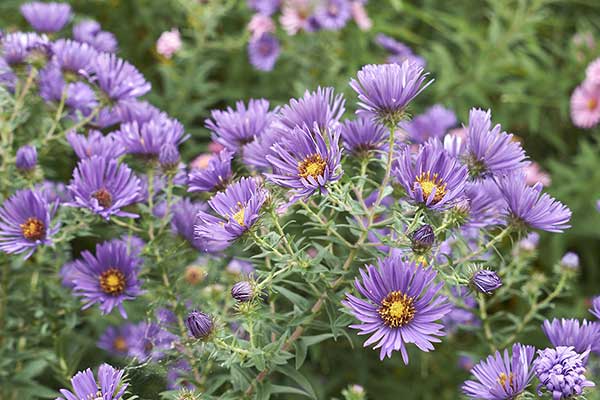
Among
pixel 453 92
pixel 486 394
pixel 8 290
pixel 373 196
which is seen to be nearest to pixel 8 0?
pixel 8 290

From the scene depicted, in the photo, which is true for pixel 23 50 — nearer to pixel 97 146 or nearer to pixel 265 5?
pixel 97 146

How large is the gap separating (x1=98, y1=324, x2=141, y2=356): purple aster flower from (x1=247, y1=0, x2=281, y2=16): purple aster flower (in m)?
1.30

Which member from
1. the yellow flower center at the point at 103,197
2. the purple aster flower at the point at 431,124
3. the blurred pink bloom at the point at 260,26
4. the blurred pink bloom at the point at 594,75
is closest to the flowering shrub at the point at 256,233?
the yellow flower center at the point at 103,197

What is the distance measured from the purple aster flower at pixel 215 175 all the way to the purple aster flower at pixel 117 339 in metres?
0.68

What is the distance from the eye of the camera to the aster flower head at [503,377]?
45.8 inches

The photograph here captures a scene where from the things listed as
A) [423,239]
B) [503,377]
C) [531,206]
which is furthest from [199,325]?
[531,206]

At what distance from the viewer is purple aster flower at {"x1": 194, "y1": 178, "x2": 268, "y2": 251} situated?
122 cm

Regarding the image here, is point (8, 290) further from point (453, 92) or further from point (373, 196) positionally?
point (453, 92)

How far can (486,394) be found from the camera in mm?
1180

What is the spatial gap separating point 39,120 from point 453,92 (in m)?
1.48

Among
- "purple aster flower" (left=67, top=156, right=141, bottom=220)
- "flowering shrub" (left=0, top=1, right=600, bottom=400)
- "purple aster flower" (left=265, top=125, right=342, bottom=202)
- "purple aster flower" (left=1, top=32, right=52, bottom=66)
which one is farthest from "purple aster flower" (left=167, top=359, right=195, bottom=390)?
"purple aster flower" (left=1, top=32, right=52, bottom=66)

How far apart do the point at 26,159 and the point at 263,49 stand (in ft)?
4.66

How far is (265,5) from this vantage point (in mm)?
2857

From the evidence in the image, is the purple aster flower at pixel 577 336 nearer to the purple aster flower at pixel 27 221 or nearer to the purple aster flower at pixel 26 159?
the purple aster flower at pixel 27 221
